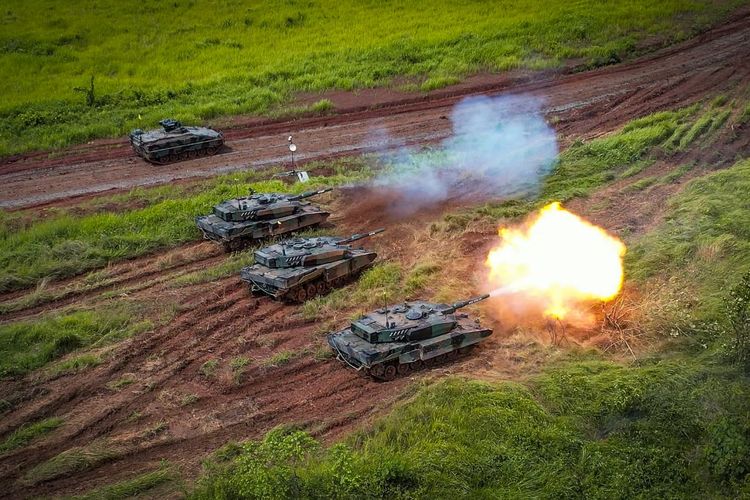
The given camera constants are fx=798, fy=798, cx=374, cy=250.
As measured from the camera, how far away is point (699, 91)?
37.6 meters

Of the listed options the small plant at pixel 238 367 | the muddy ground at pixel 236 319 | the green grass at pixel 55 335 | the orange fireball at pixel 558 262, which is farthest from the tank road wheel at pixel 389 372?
the green grass at pixel 55 335

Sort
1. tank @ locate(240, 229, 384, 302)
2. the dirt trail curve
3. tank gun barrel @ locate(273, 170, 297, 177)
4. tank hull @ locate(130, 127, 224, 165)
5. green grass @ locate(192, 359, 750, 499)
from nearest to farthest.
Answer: green grass @ locate(192, 359, 750, 499) → tank @ locate(240, 229, 384, 302) → tank gun barrel @ locate(273, 170, 297, 177) → the dirt trail curve → tank hull @ locate(130, 127, 224, 165)

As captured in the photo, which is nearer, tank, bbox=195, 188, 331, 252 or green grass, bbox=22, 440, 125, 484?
green grass, bbox=22, 440, 125, 484

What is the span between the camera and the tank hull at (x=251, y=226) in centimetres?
2677

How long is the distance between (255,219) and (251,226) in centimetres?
34

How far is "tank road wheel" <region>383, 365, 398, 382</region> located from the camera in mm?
19828

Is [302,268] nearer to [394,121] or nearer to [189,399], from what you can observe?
[189,399]

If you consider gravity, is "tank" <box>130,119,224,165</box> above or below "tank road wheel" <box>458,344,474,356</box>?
above

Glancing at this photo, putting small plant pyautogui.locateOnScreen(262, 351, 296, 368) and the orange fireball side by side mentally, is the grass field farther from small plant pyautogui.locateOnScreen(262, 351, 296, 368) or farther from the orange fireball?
small plant pyautogui.locateOnScreen(262, 351, 296, 368)

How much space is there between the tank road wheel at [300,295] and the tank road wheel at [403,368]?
17.2 ft

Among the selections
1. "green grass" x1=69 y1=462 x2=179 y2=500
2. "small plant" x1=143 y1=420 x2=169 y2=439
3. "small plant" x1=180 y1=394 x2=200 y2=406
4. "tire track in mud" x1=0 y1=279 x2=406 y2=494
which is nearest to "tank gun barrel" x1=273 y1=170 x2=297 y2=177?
"tire track in mud" x1=0 y1=279 x2=406 y2=494

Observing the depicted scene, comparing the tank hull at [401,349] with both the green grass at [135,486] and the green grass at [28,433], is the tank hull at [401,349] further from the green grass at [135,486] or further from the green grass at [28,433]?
the green grass at [28,433]

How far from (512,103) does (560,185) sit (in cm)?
1130

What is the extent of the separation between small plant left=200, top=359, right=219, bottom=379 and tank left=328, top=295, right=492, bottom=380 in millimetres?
3061
